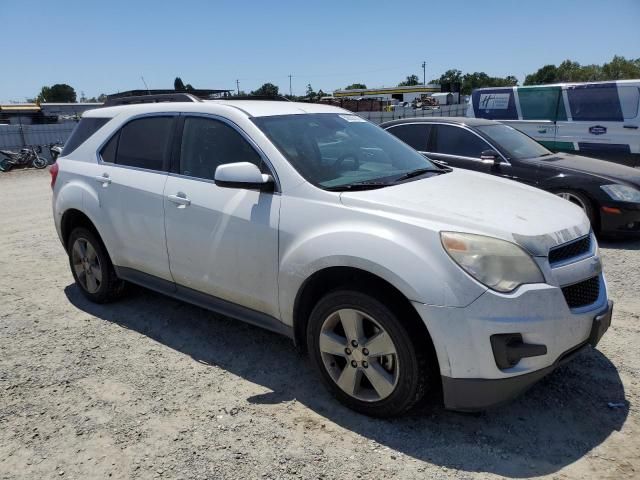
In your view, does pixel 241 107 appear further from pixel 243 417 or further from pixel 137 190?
pixel 243 417

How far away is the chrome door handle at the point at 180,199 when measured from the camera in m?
3.66

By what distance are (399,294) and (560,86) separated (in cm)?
880

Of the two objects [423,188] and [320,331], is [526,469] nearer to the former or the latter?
[320,331]

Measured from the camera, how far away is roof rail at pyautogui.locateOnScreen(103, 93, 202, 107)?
4.18 metres

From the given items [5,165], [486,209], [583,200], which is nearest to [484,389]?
[486,209]

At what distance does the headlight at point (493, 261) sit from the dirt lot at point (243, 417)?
34.9 inches

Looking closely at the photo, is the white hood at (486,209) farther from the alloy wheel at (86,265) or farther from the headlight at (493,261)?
the alloy wheel at (86,265)

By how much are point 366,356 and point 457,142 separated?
17.0 feet

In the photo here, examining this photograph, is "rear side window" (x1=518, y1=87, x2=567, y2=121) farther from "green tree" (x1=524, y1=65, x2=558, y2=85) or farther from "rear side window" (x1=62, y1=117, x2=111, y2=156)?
"green tree" (x1=524, y1=65, x2=558, y2=85)

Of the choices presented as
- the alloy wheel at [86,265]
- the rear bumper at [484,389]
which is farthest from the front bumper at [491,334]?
the alloy wheel at [86,265]

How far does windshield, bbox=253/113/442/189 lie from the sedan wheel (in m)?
0.81

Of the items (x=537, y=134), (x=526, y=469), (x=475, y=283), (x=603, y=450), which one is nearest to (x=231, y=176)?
(x=475, y=283)

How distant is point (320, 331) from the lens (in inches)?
119

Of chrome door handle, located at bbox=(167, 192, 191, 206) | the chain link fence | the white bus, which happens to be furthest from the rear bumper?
the chain link fence
